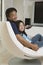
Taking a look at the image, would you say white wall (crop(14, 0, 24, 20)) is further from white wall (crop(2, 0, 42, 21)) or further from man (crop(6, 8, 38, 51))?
man (crop(6, 8, 38, 51))

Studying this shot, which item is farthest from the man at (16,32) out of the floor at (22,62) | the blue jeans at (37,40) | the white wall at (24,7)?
the white wall at (24,7)

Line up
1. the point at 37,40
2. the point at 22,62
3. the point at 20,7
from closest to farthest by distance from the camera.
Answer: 1. the point at 22,62
2. the point at 37,40
3. the point at 20,7

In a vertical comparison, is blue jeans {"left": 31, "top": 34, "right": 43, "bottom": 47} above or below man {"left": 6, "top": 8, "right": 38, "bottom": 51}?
below

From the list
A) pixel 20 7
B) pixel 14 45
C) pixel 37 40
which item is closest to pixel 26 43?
pixel 14 45

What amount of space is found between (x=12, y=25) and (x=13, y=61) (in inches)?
29.0

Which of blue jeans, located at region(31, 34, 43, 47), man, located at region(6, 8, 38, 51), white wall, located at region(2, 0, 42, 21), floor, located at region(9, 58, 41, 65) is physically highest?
white wall, located at region(2, 0, 42, 21)

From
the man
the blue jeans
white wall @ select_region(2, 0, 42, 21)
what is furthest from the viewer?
white wall @ select_region(2, 0, 42, 21)

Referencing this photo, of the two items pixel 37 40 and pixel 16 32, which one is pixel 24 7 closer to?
pixel 37 40

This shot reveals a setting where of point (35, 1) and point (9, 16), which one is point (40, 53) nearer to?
point (9, 16)

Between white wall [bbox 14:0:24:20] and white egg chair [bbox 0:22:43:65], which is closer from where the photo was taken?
white egg chair [bbox 0:22:43:65]

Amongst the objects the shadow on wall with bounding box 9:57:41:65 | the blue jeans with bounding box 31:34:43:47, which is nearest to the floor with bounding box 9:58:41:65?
the shadow on wall with bounding box 9:57:41:65

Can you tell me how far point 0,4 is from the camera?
5398 millimetres

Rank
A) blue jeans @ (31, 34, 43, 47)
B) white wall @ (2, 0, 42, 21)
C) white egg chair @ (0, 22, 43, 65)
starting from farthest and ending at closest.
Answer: white wall @ (2, 0, 42, 21) < blue jeans @ (31, 34, 43, 47) < white egg chair @ (0, 22, 43, 65)

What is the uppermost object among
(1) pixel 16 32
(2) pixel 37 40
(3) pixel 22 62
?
(1) pixel 16 32
